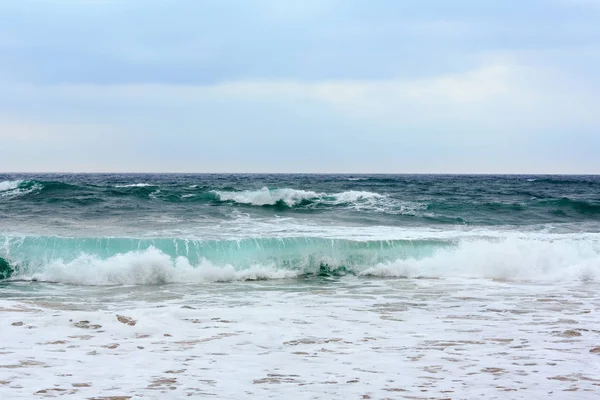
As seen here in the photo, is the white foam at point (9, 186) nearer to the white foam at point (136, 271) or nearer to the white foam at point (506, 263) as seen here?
the white foam at point (136, 271)

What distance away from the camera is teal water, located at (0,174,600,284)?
12703mm

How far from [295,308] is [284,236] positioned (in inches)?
252

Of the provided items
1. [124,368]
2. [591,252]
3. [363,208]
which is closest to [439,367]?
[124,368]

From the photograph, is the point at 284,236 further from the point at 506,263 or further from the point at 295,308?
the point at 295,308

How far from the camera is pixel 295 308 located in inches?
340

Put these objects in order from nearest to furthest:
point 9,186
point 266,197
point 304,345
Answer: point 304,345
point 266,197
point 9,186

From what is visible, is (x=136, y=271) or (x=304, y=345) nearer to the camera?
(x=304, y=345)

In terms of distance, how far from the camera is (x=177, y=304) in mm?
8938

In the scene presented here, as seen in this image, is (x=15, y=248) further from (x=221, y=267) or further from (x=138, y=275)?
(x=221, y=267)

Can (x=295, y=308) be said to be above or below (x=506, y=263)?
below

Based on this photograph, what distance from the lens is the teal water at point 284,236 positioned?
12703 mm

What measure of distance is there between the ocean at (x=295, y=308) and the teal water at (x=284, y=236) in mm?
59

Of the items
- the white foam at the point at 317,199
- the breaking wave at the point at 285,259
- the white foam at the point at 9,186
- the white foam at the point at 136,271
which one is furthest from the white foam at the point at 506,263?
the white foam at the point at 9,186

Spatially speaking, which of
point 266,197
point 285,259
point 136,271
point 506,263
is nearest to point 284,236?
point 285,259
